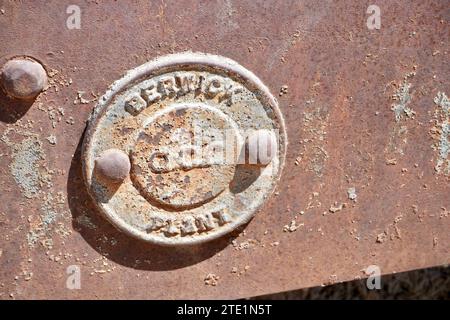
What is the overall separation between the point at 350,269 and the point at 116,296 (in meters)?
0.43

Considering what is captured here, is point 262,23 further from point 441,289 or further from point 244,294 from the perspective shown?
point 441,289

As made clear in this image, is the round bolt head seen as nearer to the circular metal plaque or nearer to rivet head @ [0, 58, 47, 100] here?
the circular metal plaque

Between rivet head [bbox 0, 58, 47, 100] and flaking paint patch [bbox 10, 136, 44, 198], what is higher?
rivet head [bbox 0, 58, 47, 100]

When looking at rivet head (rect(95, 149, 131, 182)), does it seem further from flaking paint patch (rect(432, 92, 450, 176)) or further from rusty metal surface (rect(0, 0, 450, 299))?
flaking paint patch (rect(432, 92, 450, 176))

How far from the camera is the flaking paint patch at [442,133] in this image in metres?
1.19

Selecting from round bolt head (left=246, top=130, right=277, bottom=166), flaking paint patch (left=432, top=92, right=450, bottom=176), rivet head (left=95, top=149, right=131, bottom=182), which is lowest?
rivet head (left=95, top=149, right=131, bottom=182)

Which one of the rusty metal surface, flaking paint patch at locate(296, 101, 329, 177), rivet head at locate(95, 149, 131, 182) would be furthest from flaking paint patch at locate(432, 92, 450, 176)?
rivet head at locate(95, 149, 131, 182)

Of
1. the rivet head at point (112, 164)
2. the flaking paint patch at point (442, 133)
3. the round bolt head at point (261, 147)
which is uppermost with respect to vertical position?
the flaking paint patch at point (442, 133)

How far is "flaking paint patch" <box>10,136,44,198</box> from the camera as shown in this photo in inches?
41.1

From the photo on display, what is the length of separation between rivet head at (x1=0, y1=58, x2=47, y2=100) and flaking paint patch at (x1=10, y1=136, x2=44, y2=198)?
76 mm

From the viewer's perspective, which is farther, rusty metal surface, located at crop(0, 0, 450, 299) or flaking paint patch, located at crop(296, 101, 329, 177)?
flaking paint patch, located at crop(296, 101, 329, 177)

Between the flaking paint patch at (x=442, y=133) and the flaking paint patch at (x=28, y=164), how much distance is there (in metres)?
0.68

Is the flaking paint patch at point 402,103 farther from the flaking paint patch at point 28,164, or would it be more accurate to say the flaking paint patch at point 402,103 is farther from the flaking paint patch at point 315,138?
the flaking paint patch at point 28,164

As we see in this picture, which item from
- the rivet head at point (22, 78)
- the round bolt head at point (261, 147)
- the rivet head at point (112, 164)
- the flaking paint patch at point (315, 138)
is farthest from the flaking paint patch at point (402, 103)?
the rivet head at point (22, 78)
